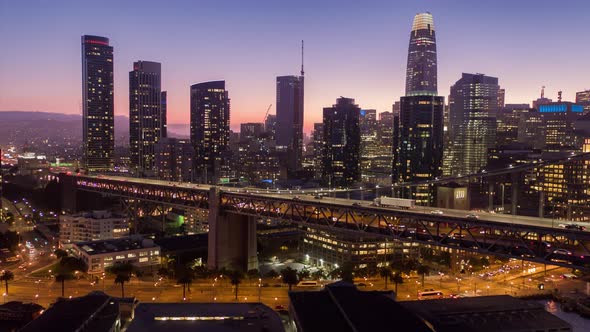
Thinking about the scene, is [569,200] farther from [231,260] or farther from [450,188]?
[231,260]

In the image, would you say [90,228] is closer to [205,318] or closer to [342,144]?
[205,318]

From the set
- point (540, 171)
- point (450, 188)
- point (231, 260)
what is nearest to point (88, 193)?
point (231, 260)

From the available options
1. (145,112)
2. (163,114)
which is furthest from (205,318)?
(163,114)

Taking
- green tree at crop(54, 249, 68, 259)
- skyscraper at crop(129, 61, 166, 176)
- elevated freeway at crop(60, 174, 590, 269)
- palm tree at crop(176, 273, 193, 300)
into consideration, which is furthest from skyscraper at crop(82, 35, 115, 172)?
palm tree at crop(176, 273, 193, 300)

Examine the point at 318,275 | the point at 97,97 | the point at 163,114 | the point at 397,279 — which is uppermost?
the point at 97,97

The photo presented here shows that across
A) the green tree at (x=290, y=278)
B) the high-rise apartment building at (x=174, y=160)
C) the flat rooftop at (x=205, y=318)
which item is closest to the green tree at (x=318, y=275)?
the green tree at (x=290, y=278)

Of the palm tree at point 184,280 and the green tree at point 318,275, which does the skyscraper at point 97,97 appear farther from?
the palm tree at point 184,280
